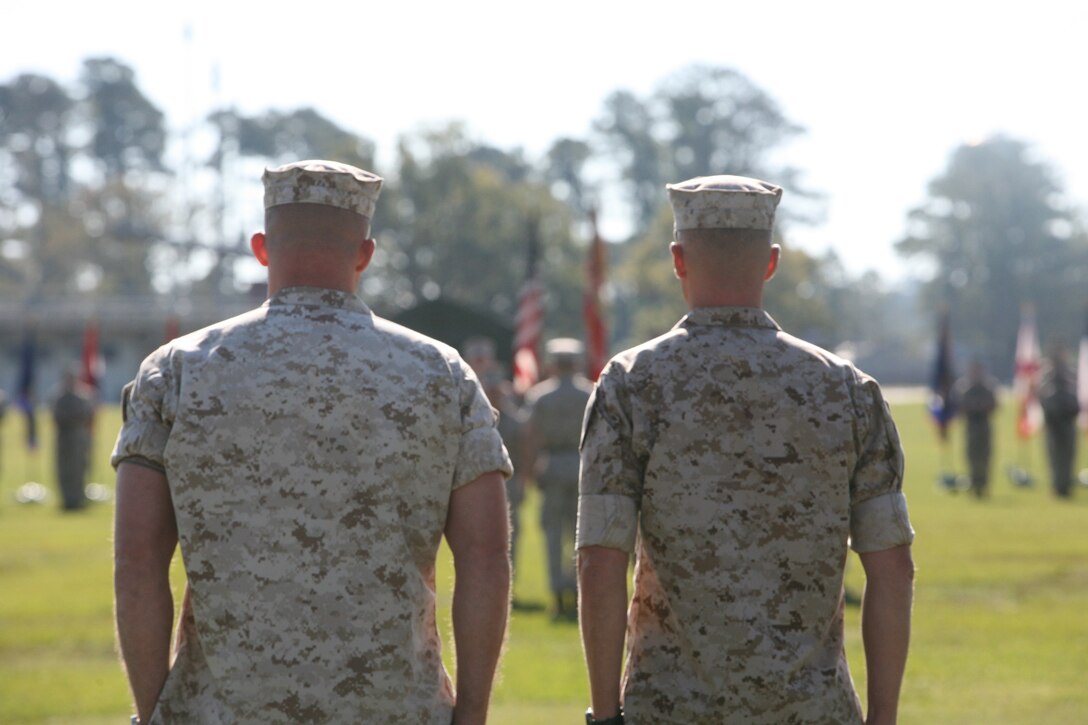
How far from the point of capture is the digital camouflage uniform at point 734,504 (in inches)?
164

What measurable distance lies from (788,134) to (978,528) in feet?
289

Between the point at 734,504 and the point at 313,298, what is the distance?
3.72 feet

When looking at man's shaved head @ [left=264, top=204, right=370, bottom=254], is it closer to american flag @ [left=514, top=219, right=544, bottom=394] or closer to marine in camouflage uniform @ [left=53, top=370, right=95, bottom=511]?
american flag @ [left=514, top=219, right=544, bottom=394]

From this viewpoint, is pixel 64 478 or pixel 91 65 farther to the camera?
pixel 91 65

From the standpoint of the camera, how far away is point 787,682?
413 cm

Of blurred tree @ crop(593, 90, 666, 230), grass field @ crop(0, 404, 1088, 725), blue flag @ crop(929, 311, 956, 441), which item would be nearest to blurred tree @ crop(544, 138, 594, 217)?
blurred tree @ crop(593, 90, 666, 230)

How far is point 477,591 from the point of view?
3.99 metres

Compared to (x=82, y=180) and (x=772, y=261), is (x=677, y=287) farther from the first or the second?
(x=772, y=261)

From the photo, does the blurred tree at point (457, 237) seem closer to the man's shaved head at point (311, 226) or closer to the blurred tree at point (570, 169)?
the blurred tree at point (570, 169)

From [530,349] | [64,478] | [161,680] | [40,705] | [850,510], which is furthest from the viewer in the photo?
[64,478]

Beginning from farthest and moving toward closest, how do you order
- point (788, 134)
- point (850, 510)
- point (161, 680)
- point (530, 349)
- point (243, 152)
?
1. point (243, 152)
2. point (788, 134)
3. point (530, 349)
4. point (850, 510)
5. point (161, 680)

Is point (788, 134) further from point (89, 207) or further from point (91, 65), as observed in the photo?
point (91, 65)

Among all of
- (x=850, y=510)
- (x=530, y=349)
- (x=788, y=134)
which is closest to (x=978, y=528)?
A: (x=530, y=349)

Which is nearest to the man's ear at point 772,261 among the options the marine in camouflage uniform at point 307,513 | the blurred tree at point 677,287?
the marine in camouflage uniform at point 307,513
